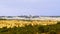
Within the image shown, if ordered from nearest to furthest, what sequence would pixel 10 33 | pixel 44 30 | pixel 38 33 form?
pixel 10 33 < pixel 38 33 < pixel 44 30

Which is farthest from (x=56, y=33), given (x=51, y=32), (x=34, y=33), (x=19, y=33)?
(x=19, y=33)

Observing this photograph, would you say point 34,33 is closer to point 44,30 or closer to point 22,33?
point 22,33

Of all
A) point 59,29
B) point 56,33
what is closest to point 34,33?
point 56,33

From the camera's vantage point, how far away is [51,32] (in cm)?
3191

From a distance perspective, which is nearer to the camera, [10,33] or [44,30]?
[10,33]

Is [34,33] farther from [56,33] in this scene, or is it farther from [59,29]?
[59,29]

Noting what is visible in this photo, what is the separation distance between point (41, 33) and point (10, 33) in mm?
4787

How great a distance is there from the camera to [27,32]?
3041 cm

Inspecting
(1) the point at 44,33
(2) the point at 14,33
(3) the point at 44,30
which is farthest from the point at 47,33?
(2) the point at 14,33

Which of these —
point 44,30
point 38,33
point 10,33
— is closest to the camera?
point 10,33

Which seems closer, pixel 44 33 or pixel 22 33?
pixel 22 33

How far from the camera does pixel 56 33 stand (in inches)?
1259

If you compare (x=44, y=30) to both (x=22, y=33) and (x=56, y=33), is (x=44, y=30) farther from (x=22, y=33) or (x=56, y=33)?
(x=22, y=33)

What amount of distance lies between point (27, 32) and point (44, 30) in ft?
16.9
